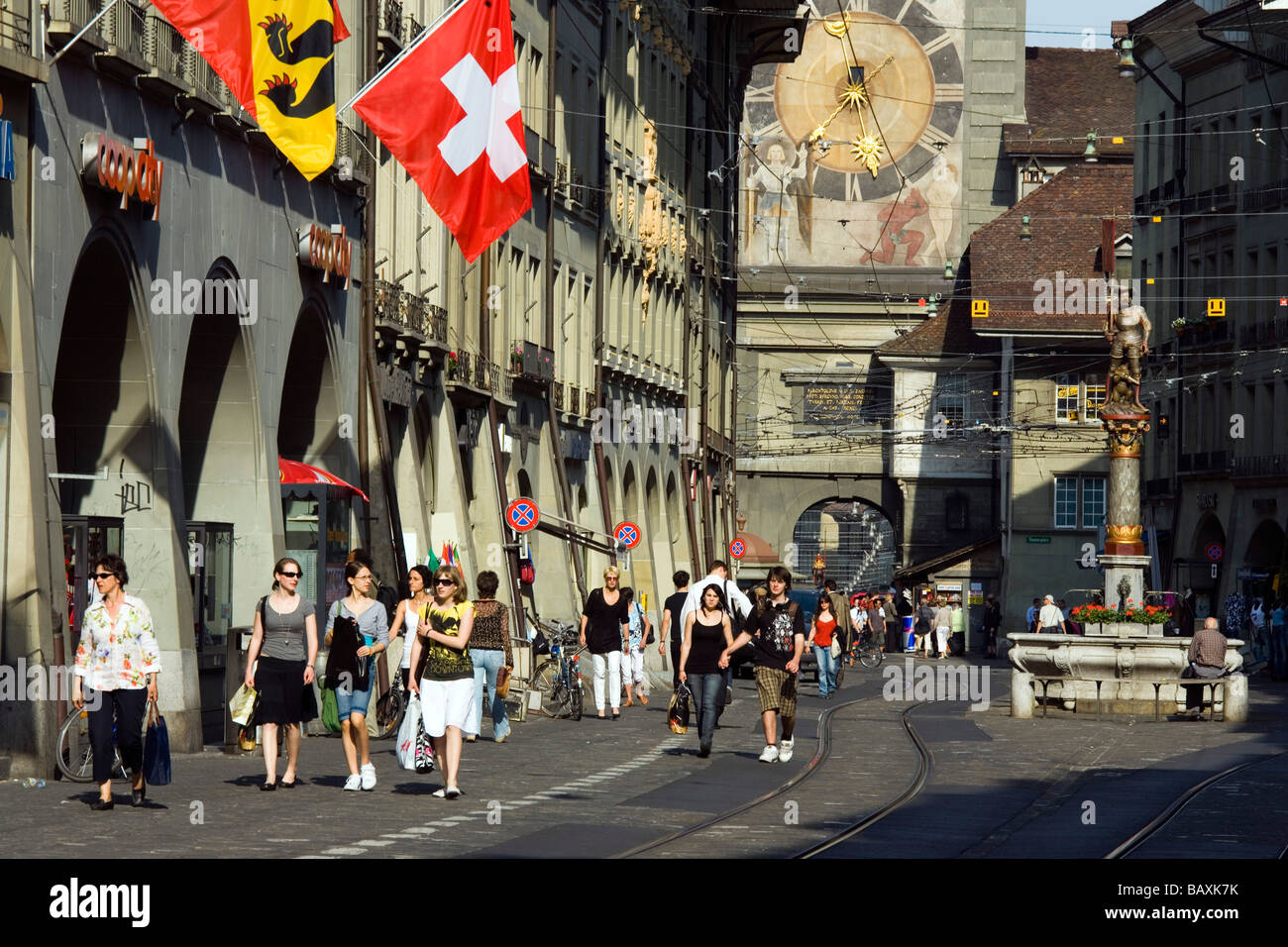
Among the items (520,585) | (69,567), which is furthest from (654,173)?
(69,567)

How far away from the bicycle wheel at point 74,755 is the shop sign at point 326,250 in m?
10.3

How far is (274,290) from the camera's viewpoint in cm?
2777

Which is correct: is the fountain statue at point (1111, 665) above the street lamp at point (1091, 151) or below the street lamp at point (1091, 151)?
below

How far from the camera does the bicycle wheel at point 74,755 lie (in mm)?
18844

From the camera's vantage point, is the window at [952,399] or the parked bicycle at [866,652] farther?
the window at [952,399]

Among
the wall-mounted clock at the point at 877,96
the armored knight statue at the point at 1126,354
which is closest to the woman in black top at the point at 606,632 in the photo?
the armored knight statue at the point at 1126,354

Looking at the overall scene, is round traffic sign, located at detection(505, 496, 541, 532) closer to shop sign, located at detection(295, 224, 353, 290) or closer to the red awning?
shop sign, located at detection(295, 224, 353, 290)

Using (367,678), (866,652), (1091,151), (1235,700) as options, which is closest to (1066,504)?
(1091,151)

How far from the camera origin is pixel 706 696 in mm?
23125

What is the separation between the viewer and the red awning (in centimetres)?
2864

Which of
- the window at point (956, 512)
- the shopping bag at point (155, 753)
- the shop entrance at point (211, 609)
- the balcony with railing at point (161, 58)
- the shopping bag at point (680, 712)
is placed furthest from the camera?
the window at point (956, 512)

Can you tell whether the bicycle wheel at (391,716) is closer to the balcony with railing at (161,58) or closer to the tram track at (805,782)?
the tram track at (805,782)

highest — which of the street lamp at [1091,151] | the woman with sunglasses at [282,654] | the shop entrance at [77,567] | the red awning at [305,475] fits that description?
the street lamp at [1091,151]
